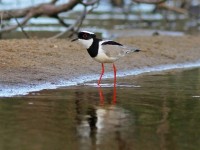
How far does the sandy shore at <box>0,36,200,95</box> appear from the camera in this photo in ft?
38.5

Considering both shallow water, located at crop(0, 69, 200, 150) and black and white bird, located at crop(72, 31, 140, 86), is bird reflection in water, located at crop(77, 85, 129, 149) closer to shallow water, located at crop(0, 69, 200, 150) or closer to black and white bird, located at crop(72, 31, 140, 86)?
shallow water, located at crop(0, 69, 200, 150)

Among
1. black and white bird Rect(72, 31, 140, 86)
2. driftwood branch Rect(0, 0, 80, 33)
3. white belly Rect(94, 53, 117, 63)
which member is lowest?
driftwood branch Rect(0, 0, 80, 33)

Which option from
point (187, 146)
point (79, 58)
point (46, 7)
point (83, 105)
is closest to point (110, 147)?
point (187, 146)

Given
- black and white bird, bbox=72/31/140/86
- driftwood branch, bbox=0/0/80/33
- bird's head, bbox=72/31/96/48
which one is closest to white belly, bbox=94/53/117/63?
black and white bird, bbox=72/31/140/86

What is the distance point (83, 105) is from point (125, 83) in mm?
2695

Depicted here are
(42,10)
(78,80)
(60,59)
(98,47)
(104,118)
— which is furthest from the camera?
(42,10)

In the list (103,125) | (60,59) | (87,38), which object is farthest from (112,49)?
(103,125)

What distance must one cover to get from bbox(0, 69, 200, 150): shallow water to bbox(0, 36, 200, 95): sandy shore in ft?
3.14

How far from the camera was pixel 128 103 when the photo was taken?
377 inches

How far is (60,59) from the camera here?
1375cm

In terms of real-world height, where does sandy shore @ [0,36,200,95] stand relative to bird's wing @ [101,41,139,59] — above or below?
below

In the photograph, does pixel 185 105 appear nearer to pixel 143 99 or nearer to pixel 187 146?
pixel 143 99

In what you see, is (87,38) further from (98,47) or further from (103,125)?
(103,125)

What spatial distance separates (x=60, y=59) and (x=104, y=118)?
18.2ft
